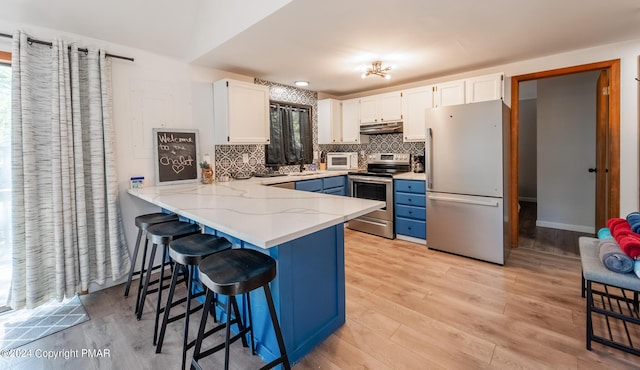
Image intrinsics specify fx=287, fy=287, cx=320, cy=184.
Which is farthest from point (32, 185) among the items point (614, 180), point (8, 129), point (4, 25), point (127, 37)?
point (614, 180)

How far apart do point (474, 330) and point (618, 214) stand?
2.35m

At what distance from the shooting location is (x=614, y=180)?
116 inches

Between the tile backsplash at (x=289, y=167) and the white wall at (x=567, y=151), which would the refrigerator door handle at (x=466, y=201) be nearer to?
the tile backsplash at (x=289, y=167)

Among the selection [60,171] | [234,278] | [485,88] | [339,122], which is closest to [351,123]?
[339,122]

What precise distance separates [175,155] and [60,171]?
0.97 metres

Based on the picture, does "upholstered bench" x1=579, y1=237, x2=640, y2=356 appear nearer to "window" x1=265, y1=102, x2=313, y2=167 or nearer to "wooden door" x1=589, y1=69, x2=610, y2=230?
"wooden door" x1=589, y1=69, x2=610, y2=230

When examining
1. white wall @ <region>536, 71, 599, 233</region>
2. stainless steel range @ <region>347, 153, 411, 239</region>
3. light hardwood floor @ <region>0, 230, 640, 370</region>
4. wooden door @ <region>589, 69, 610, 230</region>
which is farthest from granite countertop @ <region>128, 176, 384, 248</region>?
white wall @ <region>536, 71, 599, 233</region>

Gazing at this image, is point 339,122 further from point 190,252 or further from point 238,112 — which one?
point 190,252

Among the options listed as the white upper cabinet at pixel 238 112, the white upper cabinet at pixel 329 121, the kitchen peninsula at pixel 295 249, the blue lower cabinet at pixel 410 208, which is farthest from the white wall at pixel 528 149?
the kitchen peninsula at pixel 295 249

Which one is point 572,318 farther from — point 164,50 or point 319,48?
point 164,50

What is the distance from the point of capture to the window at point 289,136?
167 inches

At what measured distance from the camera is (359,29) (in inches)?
94.7

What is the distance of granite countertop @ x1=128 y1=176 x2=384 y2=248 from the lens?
131cm

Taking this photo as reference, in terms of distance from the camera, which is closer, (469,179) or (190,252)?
(190,252)
